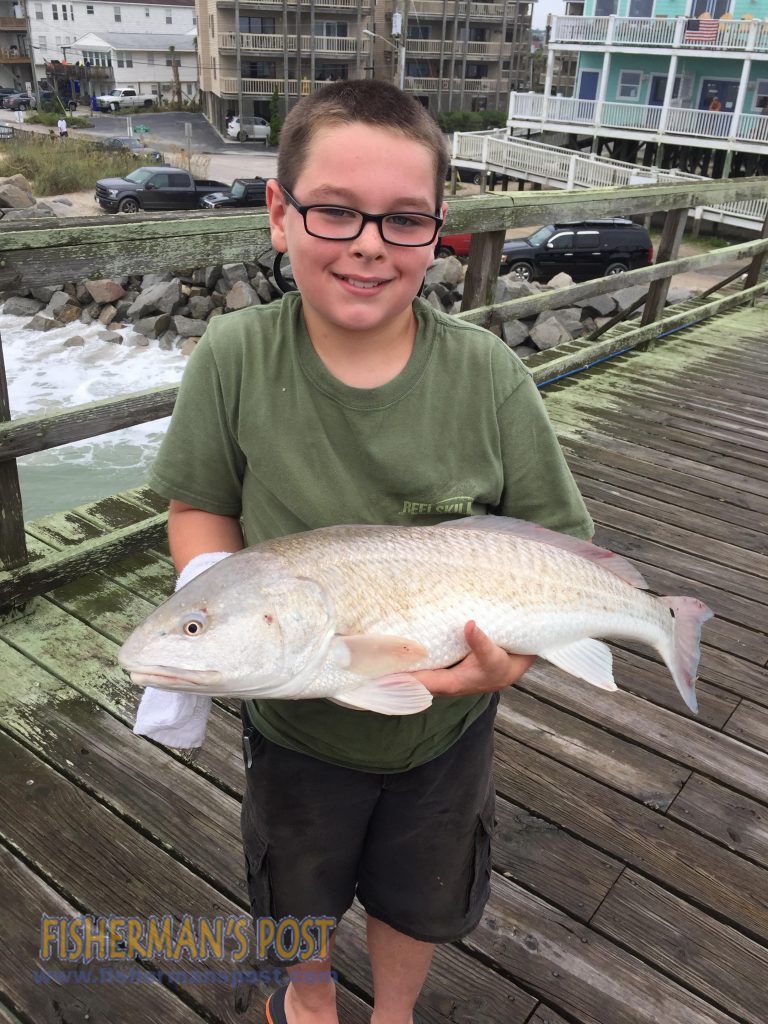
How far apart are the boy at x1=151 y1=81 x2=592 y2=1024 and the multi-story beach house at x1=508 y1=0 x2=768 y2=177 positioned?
104 feet

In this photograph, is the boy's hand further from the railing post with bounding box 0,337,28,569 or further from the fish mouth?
the railing post with bounding box 0,337,28,569

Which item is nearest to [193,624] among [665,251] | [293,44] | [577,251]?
[665,251]

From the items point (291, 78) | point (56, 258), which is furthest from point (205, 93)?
point (56, 258)

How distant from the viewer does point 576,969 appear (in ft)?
6.59

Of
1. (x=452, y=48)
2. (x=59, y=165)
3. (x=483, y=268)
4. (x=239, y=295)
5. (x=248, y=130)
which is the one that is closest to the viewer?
(x=483, y=268)

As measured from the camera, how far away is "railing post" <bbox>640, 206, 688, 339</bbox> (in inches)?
261

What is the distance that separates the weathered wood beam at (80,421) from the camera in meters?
A: 2.85

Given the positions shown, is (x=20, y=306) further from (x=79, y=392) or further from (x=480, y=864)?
(x=480, y=864)

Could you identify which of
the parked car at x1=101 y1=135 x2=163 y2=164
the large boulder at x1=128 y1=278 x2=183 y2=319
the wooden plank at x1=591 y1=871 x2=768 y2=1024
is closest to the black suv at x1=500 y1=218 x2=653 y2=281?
the large boulder at x1=128 y1=278 x2=183 y2=319

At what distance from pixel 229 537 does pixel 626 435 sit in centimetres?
414

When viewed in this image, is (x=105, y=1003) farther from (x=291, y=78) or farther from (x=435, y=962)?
(x=291, y=78)

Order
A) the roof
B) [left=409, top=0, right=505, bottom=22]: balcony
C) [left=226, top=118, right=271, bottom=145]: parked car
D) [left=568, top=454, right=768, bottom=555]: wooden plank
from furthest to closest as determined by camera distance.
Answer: the roof → [left=226, top=118, right=271, bottom=145]: parked car → [left=409, top=0, right=505, bottom=22]: balcony → [left=568, top=454, right=768, bottom=555]: wooden plank

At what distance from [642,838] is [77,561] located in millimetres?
2357

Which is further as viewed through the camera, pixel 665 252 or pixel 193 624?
pixel 665 252
